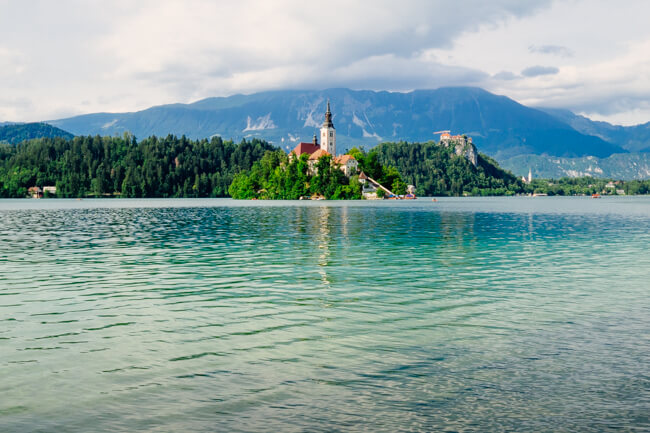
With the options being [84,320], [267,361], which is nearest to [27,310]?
[84,320]

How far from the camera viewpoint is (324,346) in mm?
17875

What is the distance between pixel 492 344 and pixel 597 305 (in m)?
8.91

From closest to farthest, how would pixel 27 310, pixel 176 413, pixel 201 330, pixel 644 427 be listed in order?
pixel 644 427
pixel 176 413
pixel 201 330
pixel 27 310

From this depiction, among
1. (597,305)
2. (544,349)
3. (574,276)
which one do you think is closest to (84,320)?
(544,349)

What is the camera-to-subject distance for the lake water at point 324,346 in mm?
12375

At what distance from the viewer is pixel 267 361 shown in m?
16.3

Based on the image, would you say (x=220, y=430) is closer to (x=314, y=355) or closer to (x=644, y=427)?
(x=314, y=355)

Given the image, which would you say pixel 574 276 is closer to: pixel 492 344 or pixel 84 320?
pixel 492 344

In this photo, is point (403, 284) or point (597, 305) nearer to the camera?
point (597, 305)

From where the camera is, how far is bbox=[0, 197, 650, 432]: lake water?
1238 cm

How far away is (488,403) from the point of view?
42.3 feet

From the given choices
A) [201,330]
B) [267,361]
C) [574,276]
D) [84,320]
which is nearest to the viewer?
[267,361]

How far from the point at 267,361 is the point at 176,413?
4.11 m

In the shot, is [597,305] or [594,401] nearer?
[594,401]
